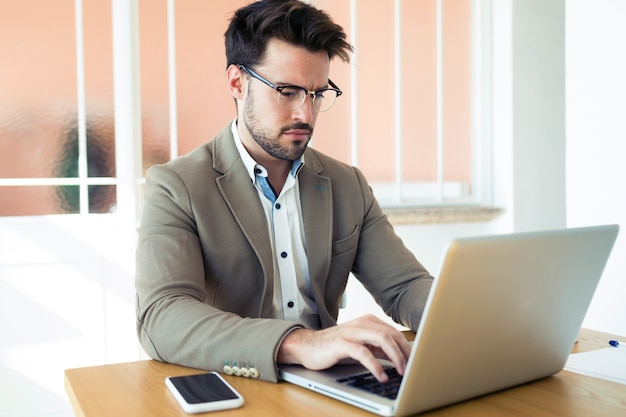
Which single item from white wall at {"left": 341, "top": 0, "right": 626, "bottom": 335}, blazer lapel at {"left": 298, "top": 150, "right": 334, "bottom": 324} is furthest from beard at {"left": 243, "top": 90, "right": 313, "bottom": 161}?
white wall at {"left": 341, "top": 0, "right": 626, "bottom": 335}

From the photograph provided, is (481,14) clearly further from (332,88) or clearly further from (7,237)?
(7,237)

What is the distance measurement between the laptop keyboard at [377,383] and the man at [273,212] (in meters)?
0.43

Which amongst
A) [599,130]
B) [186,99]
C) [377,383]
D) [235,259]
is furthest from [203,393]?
[186,99]

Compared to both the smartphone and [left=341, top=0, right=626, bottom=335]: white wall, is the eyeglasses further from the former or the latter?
[left=341, top=0, right=626, bottom=335]: white wall

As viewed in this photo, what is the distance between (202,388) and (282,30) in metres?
0.97

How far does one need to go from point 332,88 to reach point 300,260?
1.46ft

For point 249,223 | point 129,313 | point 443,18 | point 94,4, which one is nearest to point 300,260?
point 249,223

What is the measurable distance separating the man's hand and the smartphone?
0.12 meters

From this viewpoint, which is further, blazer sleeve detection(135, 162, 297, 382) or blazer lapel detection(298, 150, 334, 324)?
blazer lapel detection(298, 150, 334, 324)

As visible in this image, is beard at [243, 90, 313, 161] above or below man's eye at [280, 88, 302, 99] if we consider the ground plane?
below

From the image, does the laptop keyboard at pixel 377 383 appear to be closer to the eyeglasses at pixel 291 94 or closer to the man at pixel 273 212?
the man at pixel 273 212

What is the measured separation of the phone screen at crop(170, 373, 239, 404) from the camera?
920mm

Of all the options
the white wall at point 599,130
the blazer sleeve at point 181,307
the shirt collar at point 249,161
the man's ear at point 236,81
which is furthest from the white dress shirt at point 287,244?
the white wall at point 599,130

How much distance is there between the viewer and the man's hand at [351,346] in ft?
3.17
